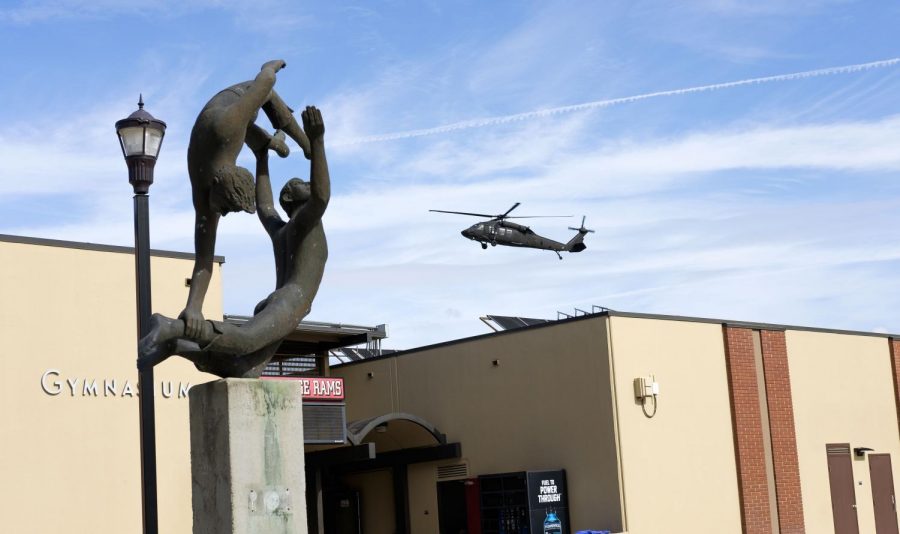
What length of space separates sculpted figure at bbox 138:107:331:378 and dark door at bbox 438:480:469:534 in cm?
1847

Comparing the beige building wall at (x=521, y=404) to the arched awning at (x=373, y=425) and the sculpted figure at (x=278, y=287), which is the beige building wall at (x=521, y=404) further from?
the sculpted figure at (x=278, y=287)

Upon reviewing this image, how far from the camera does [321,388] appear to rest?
73.2 feet

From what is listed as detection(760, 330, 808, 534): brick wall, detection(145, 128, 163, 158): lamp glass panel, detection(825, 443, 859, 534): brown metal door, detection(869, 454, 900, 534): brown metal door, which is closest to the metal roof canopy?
detection(760, 330, 808, 534): brick wall

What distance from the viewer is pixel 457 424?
85.7 ft

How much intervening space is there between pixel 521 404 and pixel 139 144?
1539cm

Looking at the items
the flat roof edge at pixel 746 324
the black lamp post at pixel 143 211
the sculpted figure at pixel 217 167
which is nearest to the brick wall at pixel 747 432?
the flat roof edge at pixel 746 324

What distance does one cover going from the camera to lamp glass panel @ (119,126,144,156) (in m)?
10.3

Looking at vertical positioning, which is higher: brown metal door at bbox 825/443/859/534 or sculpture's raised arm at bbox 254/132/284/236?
sculpture's raised arm at bbox 254/132/284/236

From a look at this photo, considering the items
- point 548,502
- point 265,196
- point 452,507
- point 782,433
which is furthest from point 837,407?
point 265,196

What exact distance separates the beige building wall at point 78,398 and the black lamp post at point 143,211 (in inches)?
292

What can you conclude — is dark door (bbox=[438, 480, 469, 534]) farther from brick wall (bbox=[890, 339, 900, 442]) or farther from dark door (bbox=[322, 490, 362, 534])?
brick wall (bbox=[890, 339, 900, 442])

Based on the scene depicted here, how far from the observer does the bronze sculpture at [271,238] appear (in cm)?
710

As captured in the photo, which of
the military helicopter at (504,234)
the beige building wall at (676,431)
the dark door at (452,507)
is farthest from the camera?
the military helicopter at (504,234)

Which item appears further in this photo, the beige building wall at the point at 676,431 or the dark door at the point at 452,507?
the dark door at the point at 452,507
